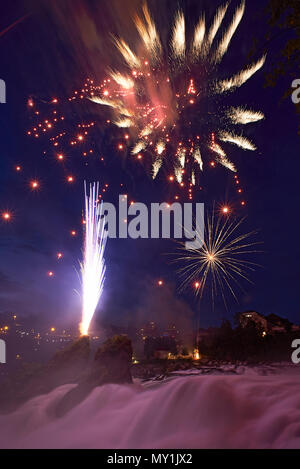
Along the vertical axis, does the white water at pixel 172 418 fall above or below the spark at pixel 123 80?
below

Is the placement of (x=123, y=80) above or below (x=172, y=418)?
above

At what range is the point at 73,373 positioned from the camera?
14539 mm

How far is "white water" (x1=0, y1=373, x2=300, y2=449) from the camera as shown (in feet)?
26.8

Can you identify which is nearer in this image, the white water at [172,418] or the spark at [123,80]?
the white water at [172,418]

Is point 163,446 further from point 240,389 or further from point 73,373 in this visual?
point 73,373

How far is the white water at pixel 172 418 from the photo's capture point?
8180 mm

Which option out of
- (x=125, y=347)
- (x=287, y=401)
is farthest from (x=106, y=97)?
(x=287, y=401)

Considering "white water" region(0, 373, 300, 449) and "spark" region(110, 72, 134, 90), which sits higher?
"spark" region(110, 72, 134, 90)

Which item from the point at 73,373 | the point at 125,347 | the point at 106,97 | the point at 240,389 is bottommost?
the point at 73,373

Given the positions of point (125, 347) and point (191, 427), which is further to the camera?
point (125, 347)

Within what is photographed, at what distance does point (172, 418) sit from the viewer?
32.2ft

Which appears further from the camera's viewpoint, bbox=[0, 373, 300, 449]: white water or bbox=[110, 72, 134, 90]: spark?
bbox=[110, 72, 134, 90]: spark

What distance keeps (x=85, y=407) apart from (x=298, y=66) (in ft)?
44.3

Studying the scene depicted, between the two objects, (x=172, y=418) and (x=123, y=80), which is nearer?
(x=172, y=418)
